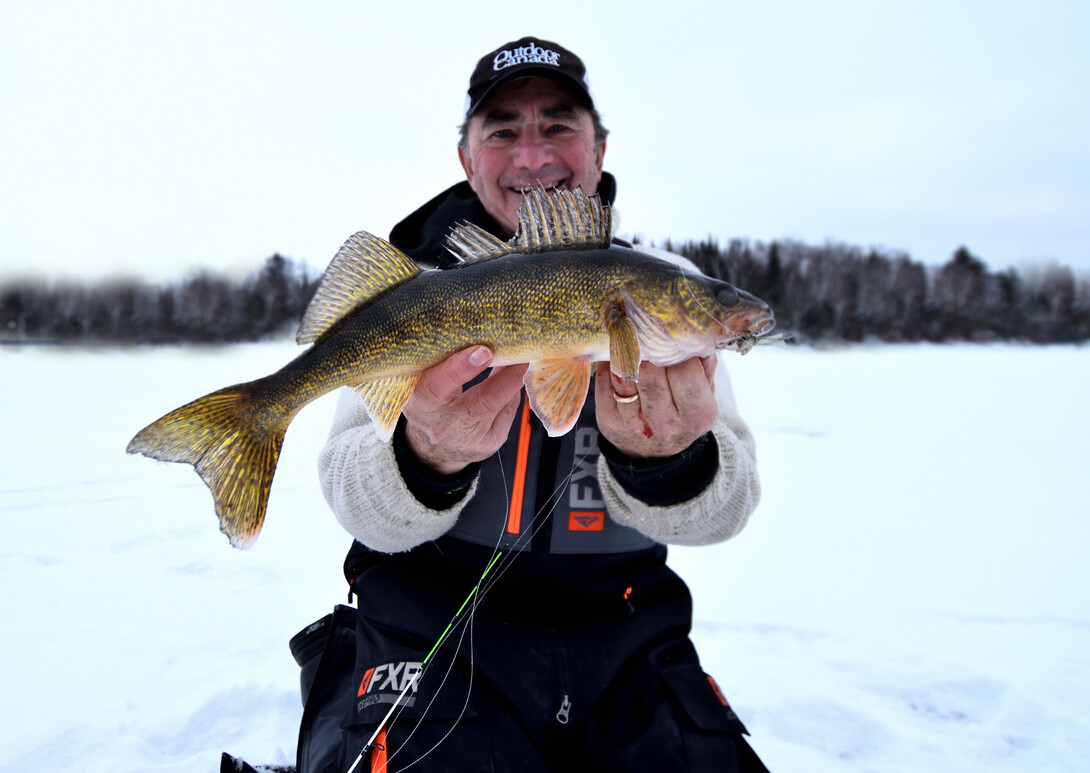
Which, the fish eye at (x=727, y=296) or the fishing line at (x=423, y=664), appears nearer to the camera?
the fish eye at (x=727, y=296)

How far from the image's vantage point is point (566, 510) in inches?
106

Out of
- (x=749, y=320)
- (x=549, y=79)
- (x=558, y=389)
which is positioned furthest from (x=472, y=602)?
(x=549, y=79)

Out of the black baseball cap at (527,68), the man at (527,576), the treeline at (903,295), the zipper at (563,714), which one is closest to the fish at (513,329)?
the man at (527,576)

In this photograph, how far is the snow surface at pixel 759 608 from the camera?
2.94 m

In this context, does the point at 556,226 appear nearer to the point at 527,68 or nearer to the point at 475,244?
the point at 475,244

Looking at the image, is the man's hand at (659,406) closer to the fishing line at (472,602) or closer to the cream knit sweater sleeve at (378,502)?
the fishing line at (472,602)

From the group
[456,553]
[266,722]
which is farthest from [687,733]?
[266,722]

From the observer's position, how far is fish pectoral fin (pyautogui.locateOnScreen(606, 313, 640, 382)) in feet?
6.64

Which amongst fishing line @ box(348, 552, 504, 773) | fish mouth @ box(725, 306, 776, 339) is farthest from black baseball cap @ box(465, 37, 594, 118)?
fishing line @ box(348, 552, 504, 773)

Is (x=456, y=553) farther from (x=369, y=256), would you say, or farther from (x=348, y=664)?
(x=369, y=256)

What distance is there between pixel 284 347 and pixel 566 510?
979 inches

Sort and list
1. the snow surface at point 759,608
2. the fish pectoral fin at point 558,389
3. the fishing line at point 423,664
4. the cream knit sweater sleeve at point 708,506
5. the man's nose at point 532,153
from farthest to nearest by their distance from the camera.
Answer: the man's nose at point 532,153
the snow surface at point 759,608
the cream knit sweater sleeve at point 708,506
the fishing line at point 423,664
the fish pectoral fin at point 558,389

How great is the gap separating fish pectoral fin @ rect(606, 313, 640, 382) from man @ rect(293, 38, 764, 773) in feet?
0.43

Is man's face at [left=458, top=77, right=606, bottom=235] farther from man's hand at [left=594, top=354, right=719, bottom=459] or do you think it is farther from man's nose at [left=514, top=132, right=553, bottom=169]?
man's hand at [left=594, top=354, right=719, bottom=459]
